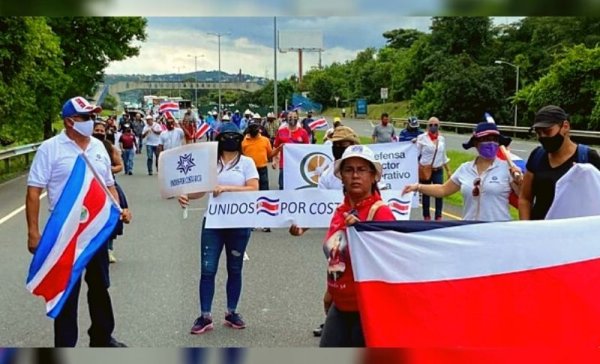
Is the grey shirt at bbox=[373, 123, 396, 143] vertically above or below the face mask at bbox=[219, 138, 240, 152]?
below

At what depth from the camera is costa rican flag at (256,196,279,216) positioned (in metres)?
6.21

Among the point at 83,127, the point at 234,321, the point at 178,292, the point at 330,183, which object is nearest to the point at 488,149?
the point at 330,183

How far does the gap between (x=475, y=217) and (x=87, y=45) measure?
31.1 m

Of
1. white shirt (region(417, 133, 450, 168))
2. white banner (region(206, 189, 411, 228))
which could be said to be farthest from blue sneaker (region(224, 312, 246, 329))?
white shirt (region(417, 133, 450, 168))

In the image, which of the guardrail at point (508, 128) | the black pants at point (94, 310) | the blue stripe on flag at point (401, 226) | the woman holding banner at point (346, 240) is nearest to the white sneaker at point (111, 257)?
the black pants at point (94, 310)

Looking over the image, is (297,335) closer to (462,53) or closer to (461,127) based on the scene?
(461,127)

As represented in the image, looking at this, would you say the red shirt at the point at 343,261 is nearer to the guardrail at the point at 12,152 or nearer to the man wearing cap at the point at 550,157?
the man wearing cap at the point at 550,157

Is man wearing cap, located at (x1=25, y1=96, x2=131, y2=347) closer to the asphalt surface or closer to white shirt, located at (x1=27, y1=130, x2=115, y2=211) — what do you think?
white shirt, located at (x1=27, y1=130, x2=115, y2=211)

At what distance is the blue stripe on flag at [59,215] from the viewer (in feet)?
15.4

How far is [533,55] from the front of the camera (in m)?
61.6

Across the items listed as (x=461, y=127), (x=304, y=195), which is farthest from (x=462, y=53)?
(x=304, y=195)

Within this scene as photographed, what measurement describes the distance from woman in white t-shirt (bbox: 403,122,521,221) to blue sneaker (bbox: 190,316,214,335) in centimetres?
202

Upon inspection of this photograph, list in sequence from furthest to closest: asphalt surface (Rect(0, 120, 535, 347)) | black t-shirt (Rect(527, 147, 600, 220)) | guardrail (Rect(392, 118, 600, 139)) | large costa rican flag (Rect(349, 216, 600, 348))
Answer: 1. guardrail (Rect(392, 118, 600, 139))
2. asphalt surface (Rect(0, 120, 535, 347))
3. black t-shirt (Rect(527, 147, 600, 220))
4. large costa rican flag (Rect(349, 216, 600, 348))

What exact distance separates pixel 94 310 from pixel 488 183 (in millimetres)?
2955
